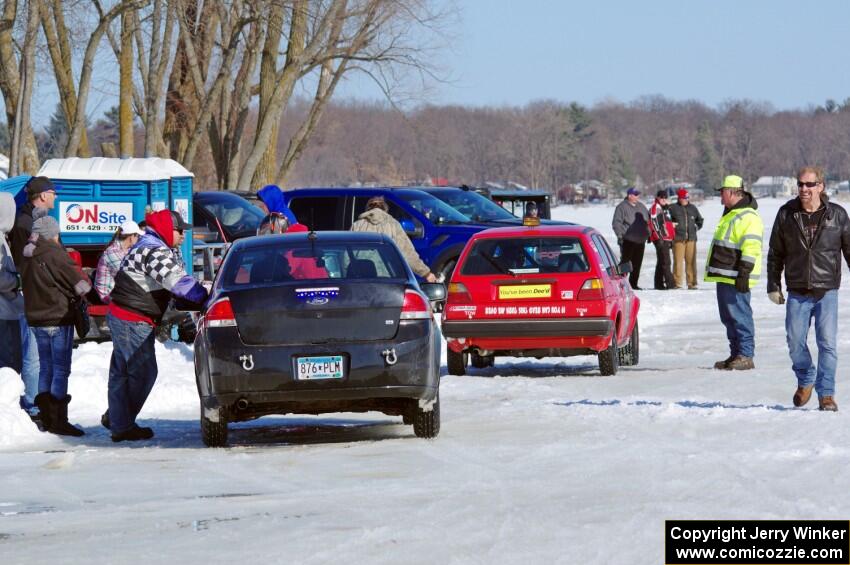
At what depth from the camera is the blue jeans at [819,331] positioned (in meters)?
11.7

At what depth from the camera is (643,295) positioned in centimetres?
2681

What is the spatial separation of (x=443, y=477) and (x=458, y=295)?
6.27 m

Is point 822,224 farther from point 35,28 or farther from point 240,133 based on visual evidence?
point 240,133

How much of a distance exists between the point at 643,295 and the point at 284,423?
14980 mm

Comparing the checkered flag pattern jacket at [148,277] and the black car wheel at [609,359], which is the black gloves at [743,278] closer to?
the black car wheel at [609,359]

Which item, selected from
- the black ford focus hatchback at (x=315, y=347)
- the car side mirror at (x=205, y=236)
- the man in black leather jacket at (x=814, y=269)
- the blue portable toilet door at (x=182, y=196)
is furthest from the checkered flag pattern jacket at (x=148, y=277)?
the car side mirror at (x=205, y=236)

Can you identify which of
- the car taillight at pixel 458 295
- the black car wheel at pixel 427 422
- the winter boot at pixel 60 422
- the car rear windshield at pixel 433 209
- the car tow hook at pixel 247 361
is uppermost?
Result: the car rear windshield at pixel 433 209

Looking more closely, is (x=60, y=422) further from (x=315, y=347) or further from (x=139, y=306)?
(x=315, y=347)

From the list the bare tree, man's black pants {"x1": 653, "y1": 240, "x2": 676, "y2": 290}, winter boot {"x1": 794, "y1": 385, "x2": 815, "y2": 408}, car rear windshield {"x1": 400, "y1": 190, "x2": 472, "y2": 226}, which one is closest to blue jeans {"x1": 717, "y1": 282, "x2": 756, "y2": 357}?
winter boot {"x1": 794, "y1": 385, "x2": 815, "y2": 408}

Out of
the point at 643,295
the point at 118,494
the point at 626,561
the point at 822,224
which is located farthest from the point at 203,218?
the point at 626,561

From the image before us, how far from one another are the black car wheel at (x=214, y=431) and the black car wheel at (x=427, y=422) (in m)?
1.25

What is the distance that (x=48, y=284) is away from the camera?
39.3 feet

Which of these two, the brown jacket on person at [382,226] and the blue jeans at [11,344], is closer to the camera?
the blue jeans at [11,344]

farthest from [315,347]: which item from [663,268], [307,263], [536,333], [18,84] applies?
[18,84]
